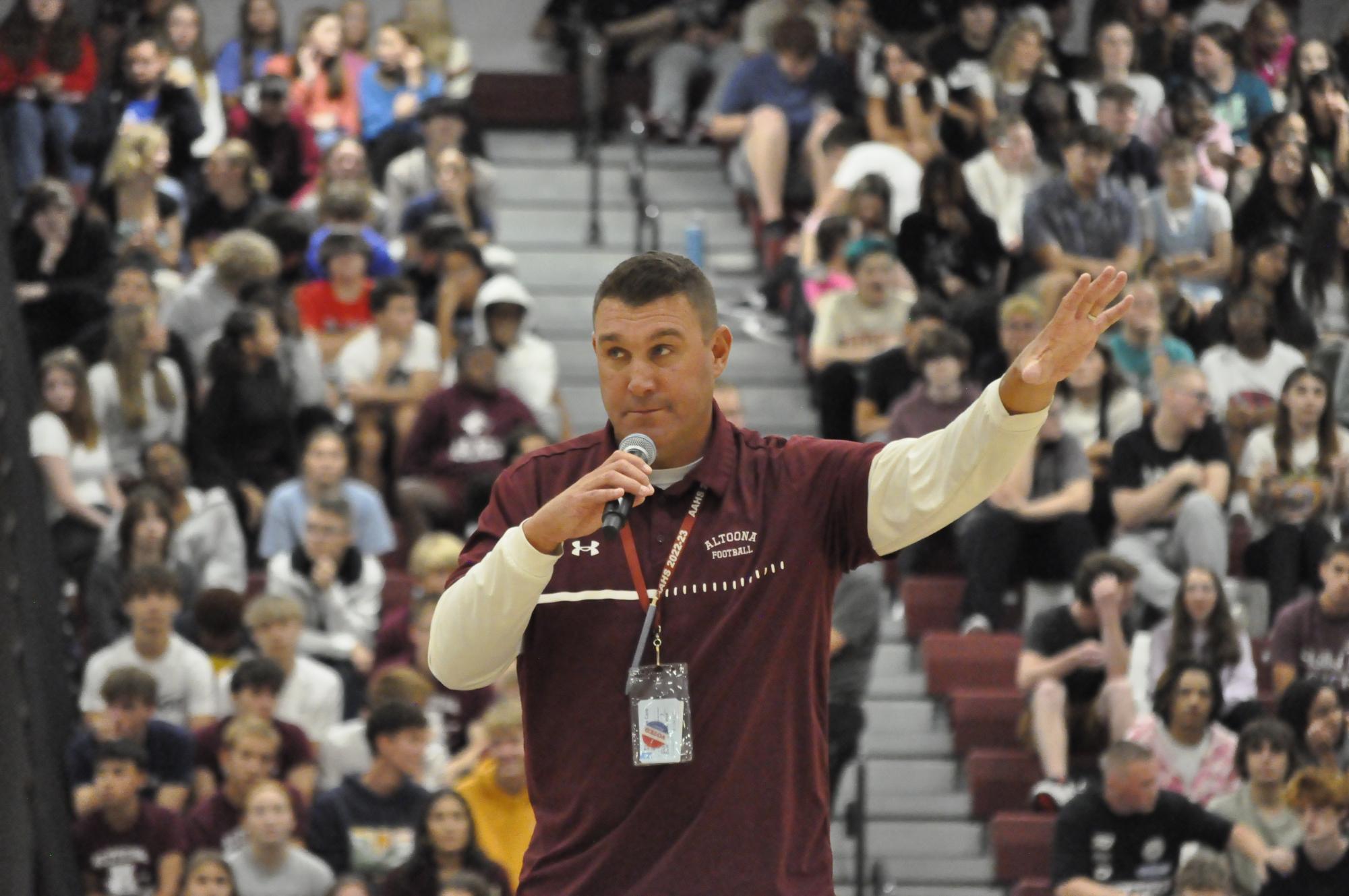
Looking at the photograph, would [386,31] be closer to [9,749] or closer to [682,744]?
[9,749]

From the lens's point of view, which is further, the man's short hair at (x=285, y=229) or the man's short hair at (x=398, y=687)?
the man's short hair at (x=285, y=229)

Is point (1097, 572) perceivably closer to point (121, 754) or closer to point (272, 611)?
point (272, 611)

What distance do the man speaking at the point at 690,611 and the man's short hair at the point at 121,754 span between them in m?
4.85

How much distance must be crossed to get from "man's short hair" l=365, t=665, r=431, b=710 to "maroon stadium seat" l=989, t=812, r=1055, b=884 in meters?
2.20

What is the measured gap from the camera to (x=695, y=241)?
40.6ft

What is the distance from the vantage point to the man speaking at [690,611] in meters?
3.20

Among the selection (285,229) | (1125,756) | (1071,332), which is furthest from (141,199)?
(1071,332)

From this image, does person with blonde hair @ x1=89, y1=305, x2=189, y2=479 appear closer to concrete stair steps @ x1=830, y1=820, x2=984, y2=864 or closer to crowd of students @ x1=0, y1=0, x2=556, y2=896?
crowd of students @ x1=0, y1=0, x2=556, y2=896

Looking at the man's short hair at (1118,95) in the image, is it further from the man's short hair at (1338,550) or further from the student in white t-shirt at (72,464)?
the student in white t-shirt at (72,464)

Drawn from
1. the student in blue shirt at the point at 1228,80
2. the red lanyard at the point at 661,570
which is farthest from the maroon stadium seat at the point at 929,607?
the red lanyard at the point at 661,570

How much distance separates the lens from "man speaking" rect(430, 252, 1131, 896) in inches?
126

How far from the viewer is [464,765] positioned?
8.20 meters

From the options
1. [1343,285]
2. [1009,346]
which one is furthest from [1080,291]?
[1343,285]

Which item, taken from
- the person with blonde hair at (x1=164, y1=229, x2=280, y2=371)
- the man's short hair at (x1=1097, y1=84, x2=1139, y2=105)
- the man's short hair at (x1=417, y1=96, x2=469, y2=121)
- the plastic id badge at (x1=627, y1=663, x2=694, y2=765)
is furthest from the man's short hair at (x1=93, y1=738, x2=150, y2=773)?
the man's short hair at (x1=1097, y1=84, x2=1139, y2=105)
